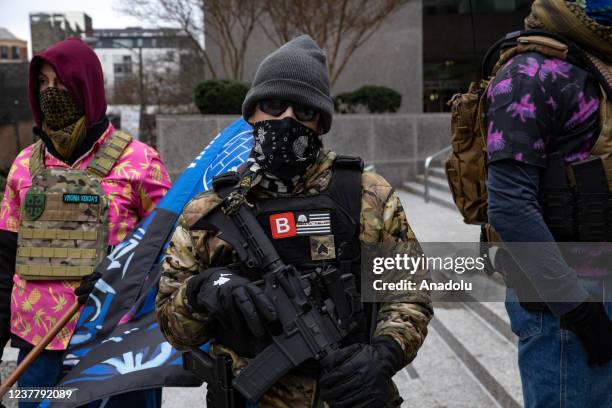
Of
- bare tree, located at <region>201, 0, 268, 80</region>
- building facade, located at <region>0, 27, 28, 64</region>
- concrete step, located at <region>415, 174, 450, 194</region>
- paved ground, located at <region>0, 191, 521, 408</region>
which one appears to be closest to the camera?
paved ground, located at <region>0, 191, 521, 408</region>

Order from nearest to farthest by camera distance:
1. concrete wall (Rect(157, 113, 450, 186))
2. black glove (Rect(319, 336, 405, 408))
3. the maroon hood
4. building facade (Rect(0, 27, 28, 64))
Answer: black glove (Rect(319, 336, 405, 408)) → the maroon hood → concrete wall (Rect(157, 113, 450, 186)) → building facade (Rect(0, 27, 28, 64))

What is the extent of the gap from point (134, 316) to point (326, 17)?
1078cm

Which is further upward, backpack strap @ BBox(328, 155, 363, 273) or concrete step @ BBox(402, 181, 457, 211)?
backpack strap @ BBox(328, 155, 363, 273)

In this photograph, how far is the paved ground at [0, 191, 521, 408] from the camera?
350cm

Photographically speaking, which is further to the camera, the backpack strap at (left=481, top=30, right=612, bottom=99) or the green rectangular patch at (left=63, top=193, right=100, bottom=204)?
the green rectangular patch at (left=63, top=193, right=100, bottom=204)

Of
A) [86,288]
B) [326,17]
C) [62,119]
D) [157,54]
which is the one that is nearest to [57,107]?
[62,119]

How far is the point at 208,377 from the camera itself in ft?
5.37

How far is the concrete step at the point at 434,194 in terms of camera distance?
347 inches

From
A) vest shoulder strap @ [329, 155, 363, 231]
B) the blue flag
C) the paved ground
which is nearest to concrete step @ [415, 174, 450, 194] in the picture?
the paved ground

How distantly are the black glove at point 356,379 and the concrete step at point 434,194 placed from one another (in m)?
7.17

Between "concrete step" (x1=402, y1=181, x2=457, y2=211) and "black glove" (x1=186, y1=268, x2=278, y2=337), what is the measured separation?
7.18 metres

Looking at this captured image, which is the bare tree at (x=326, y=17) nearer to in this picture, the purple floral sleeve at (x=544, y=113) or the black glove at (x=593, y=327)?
the purple floral sleeve at (x=544, y=113)

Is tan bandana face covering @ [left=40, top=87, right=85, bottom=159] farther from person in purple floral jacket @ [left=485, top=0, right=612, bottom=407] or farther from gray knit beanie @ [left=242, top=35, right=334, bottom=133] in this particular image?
person in purple floral jacket @ [left=485, top=0, right=612, bottom=407]

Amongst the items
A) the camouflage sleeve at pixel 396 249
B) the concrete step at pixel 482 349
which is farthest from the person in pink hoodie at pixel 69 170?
the concrete step at pixel 482 349
